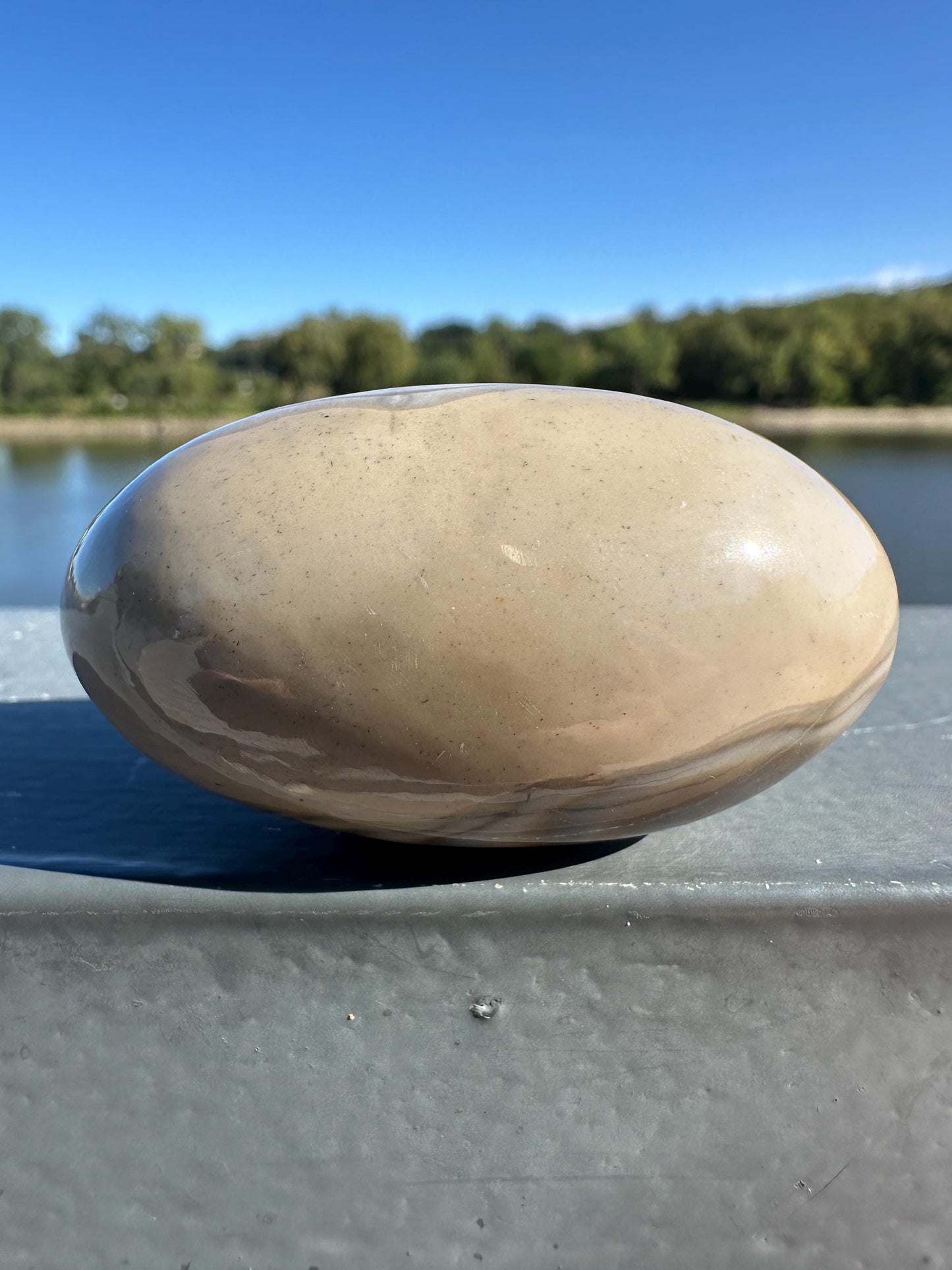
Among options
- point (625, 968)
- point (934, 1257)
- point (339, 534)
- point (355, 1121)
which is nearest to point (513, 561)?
point (339, 534)

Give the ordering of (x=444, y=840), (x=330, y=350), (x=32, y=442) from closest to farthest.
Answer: (x=444, y=840)
(x=32, y=442)
(x=330, y=350)

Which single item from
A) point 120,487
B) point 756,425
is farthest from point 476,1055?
point 756,425

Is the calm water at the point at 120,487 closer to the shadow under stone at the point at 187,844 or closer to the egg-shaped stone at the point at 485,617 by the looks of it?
the egg-shaped stone at the point at 485,617

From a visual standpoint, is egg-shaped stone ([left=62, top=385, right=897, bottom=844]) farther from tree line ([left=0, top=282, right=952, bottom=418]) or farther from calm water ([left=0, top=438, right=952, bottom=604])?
tree line ([left=0, top=282, right=952, bottom=418])

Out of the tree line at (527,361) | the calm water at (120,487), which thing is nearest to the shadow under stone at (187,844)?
the calm water at (120,487)

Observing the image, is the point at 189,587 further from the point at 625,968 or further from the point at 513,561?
the point at 625,968

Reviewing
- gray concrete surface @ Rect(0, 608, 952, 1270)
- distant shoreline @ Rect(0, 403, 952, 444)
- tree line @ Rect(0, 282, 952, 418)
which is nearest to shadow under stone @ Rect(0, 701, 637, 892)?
gray concrete surface @ Rect(0, 608, 952, 1270)

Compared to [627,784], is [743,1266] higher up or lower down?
lower down
